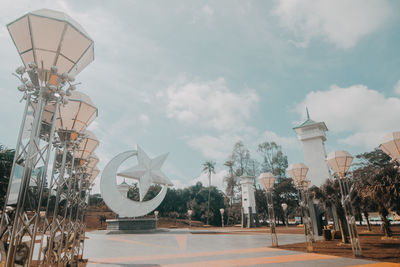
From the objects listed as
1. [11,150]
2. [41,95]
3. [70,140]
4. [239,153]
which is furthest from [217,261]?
[239,153]

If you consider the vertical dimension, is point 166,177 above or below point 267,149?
below

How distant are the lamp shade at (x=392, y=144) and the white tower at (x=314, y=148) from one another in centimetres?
1023

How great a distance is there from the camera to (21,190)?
10.2 feet

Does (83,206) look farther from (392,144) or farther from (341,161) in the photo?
(392,144)

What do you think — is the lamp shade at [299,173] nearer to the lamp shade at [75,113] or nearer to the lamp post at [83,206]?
the lamp post at [83,206]

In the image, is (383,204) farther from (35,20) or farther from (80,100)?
(35,20)

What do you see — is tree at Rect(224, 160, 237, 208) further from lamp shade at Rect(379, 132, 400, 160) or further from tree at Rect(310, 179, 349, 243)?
lamp shade at Rect(379, 132, 400, 160)

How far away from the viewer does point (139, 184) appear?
25.7 metres

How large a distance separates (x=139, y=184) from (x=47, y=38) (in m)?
23.5

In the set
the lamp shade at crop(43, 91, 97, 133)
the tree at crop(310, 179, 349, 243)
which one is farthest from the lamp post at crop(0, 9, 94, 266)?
the tree at crop(310, 179, 349, 243)

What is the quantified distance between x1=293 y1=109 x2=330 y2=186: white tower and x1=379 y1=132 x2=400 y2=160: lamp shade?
33.6 feet

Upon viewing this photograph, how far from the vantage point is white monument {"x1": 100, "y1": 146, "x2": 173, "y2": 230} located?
24.1m

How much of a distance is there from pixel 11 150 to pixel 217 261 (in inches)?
676

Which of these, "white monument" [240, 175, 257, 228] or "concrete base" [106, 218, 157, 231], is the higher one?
"white monument" [240, 175, 257, 228]
